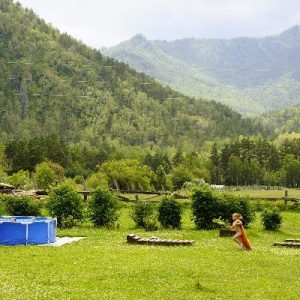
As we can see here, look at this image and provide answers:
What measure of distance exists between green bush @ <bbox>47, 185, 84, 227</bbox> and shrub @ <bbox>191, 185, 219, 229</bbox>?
6.94 m

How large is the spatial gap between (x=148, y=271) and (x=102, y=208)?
16703 mm

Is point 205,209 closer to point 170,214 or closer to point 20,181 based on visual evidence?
point 170,214

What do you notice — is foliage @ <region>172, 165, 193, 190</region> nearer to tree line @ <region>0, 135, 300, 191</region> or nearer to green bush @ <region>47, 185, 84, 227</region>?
tree line @ <region>0, 135, 300, 191</region>

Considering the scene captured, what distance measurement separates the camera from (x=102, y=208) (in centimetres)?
3153

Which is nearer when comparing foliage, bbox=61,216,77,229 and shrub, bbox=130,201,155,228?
foliage, bbox=61,216,77,229

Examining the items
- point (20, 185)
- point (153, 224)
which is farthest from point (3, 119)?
point (153, 224)

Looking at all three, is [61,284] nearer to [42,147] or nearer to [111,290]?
[111,290]

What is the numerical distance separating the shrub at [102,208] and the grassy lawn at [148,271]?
27.0ft

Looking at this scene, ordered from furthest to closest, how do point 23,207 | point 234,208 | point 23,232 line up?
point 23,207
point 234,208
point 23,232

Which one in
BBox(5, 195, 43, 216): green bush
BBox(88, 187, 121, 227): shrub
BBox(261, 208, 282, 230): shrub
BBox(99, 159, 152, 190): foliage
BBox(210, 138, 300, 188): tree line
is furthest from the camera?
BBox(210, 138, 300, 188): tree line

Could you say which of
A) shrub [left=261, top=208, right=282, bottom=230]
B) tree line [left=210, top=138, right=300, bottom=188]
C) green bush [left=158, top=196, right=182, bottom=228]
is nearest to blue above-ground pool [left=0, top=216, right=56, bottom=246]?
green bush [left=158, top=196, right=182, bottom=228]

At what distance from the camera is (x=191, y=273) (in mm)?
14930

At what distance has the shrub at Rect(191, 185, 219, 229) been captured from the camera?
3086cm

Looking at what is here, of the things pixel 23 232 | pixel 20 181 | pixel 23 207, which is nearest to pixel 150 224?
pixel 23 207
